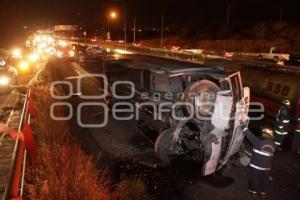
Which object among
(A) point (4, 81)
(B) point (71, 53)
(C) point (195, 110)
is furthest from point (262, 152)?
(B) point (71, 53)

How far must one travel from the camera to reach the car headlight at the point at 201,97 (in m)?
6.82

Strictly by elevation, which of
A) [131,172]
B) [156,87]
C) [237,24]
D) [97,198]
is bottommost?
[131,172]

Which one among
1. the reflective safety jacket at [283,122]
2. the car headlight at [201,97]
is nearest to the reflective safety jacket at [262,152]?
the car headlight at [201,97]

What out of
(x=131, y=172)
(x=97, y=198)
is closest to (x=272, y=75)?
(x=131, y=172)

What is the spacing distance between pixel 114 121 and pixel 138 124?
1.19 metres

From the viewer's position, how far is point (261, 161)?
591 centimetres

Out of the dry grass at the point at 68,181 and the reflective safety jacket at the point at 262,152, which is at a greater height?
the reflective safety jacket at the point at 262,152

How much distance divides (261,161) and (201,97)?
1901mm

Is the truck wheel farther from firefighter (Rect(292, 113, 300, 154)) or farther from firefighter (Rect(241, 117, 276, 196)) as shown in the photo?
firefighter (Rect(292, 113, 300, 154))

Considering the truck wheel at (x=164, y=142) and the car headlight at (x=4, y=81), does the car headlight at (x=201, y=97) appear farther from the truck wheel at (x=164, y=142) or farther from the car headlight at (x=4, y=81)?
the car headlight at (x=4, y=81)

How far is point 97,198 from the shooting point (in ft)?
16.3

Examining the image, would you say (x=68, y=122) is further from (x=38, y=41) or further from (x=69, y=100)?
(x=38, y=41)

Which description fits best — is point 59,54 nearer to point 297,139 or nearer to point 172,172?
point 172,172

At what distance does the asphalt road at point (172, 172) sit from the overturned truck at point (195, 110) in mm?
400
